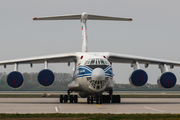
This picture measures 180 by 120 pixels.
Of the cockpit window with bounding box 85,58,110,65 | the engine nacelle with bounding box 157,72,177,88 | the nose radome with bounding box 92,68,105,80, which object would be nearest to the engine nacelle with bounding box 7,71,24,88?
the cockpit window with bounding box 85,58,110,65

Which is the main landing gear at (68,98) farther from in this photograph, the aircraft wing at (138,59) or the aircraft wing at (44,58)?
the aircraft wing at (138,59)

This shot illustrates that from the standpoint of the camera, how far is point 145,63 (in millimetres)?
21281

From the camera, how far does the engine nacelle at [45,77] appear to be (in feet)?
60.2

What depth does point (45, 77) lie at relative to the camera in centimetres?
1838

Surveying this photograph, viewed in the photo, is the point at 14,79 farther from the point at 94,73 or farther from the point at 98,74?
the point at 98,74

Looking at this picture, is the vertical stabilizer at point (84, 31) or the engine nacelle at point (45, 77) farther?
the vertical stabilizer at point (84, 31)

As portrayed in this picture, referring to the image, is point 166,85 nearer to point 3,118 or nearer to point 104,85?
point 104,85

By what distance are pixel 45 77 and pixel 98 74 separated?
3.87 m

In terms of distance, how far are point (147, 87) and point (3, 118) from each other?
45.5m

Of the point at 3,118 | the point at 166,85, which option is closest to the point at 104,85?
the point at 166,85

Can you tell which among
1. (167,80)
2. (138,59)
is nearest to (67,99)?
(138,59)

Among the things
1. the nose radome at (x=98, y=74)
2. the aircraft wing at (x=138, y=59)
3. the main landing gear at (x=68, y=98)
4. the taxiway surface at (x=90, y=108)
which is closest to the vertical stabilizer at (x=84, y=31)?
the aircraft wing at (x=138, y=59)

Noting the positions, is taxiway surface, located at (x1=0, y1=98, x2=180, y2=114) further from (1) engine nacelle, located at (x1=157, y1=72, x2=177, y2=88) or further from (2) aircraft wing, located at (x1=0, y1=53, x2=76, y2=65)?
(2) aircraft wing, located at (x1=0, y1=53, x2=76, y2=65)

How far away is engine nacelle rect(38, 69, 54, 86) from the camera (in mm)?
18359
